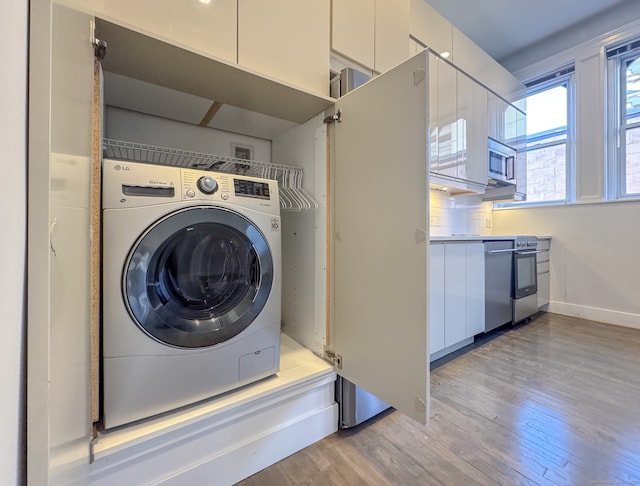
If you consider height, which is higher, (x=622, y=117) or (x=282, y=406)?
(x=622, y=117)

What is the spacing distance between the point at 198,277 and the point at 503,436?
4.90 feet

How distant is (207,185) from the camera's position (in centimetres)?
104

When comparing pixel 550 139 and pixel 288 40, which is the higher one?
pixel 550 139

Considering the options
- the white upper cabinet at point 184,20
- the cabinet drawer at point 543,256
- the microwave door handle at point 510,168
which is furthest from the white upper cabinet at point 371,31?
the cabinet drawer at point 543,256

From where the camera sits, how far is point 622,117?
280cm

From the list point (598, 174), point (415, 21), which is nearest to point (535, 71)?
point (598, 174)

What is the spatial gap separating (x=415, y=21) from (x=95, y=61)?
2226 mm

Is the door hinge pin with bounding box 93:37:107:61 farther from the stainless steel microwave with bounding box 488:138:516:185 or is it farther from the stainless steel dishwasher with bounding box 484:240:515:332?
the stainless steel microwave with bounding box 488:138:516:185

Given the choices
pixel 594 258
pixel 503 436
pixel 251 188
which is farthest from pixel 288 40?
pixel 594 258

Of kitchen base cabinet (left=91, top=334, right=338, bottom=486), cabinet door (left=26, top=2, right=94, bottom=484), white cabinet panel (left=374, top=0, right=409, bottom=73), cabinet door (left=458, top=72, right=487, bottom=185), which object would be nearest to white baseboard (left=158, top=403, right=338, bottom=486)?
kitchen base cabinet (left=91, top=334, right=338, bottom=486)

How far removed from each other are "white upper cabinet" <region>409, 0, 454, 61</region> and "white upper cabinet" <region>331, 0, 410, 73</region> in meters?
0.56

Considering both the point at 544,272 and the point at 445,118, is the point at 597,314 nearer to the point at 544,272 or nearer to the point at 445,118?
the point at 544,272

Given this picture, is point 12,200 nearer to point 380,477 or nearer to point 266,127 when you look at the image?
point 380,477

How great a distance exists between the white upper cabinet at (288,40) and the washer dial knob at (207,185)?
483 mm
